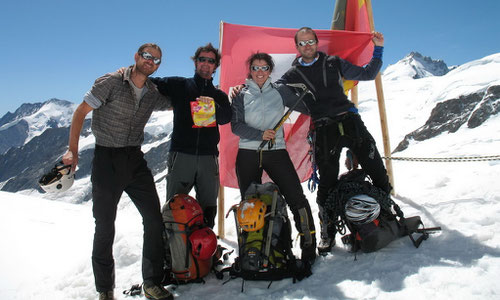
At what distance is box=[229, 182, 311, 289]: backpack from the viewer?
4036mm

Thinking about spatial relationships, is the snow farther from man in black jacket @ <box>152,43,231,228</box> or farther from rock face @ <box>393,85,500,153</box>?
rock face @ <box>393,85,500,153</box>

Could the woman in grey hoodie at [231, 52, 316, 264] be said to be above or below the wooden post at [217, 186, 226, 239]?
above

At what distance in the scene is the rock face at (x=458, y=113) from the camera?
6228cm

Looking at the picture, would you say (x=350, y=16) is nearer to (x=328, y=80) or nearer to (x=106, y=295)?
(x=328, y=80)

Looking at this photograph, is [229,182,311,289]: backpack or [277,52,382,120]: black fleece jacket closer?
[229,182,311,289]: backpack

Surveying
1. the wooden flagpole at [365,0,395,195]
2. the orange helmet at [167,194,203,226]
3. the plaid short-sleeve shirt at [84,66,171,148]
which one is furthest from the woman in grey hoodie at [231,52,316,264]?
the wooden flagpole at [365,0,395,195]

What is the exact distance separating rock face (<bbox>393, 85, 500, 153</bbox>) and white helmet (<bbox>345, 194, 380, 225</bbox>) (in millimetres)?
65310

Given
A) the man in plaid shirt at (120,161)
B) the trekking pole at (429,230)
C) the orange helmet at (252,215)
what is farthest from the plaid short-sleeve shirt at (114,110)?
the trekking pole at (429,230)

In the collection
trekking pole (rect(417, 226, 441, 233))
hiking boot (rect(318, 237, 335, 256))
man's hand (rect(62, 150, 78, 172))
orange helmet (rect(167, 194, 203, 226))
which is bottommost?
hiking boot (rect(318, 237, 335, 256))

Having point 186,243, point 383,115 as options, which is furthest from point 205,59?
point 383,115

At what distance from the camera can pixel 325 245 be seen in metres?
4.63

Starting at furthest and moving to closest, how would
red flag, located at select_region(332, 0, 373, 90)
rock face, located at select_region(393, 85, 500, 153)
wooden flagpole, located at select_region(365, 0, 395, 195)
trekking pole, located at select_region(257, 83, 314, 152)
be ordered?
rock face, located at select_region(393, 85, 500, 153) → red flag, located at select_region(332, 0, 373, 90) → wooden flagpole, located at select_region(365, 0, 395, 195) → trekking pole, located at select_region(257, 83, 314, 152)

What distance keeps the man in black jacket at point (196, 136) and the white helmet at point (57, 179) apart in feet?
4.35

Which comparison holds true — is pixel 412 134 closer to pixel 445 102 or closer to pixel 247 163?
pixel 445 102
